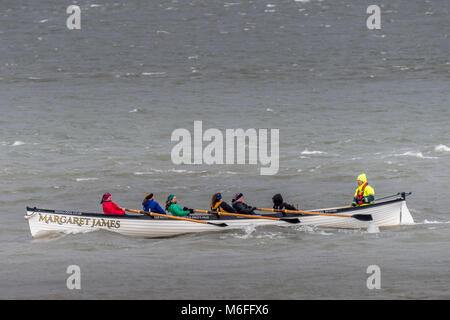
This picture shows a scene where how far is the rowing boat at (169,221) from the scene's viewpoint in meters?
29.9

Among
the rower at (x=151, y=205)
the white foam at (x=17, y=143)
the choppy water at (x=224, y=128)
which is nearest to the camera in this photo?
the choppy water at (x=224, y=128)

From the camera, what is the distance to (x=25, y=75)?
72938 millimetres

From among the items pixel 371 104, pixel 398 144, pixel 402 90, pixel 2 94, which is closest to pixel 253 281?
pixel 398 144

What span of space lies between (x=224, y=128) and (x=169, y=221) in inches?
968

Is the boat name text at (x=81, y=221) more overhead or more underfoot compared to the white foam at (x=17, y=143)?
more underfoot

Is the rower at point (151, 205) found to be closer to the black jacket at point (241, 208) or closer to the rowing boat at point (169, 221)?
the rowing boat at point (169, 221)

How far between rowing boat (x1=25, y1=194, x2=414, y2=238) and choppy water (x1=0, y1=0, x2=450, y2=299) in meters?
0.47

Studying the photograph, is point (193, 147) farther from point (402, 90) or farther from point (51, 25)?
point (51, 25)

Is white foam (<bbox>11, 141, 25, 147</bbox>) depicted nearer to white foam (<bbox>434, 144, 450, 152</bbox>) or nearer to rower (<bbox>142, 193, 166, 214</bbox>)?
rower (<bbox>142, 193, 166, 214</bbox>)
